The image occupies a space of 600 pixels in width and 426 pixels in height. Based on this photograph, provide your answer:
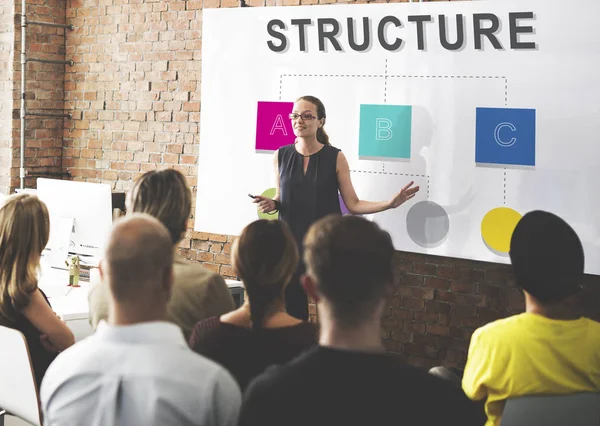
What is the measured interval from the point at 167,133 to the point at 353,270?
14.3 feet

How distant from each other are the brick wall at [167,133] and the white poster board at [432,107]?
1.03ft

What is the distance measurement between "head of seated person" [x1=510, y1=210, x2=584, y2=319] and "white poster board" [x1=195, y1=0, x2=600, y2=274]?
176 cm

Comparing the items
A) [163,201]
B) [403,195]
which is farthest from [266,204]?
[163,201]

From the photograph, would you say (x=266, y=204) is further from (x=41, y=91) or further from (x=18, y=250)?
(x=41, y=91)

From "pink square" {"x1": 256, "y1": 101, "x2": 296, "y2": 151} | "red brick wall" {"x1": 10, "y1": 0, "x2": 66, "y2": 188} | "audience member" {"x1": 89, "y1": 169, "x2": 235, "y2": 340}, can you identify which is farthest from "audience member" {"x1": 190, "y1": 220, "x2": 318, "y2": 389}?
"red brick wall" {"x1": 10, "y1": 0, "x2": 66, "y2": 188}

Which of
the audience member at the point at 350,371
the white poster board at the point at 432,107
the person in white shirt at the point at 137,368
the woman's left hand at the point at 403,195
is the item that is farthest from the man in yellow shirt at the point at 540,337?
the woman's left hand at the point at 403,195

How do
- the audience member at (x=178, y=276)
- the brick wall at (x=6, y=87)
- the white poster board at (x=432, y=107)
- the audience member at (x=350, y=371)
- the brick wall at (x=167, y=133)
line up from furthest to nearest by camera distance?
the brick wall at (x=6, y=87)
the brick wall at (x=167, y=133)
the white poster board at (x=432, y=107)
the audience member at (x=178, y=276)
the audience member at (x=350, y=371)

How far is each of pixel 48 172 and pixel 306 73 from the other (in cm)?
266

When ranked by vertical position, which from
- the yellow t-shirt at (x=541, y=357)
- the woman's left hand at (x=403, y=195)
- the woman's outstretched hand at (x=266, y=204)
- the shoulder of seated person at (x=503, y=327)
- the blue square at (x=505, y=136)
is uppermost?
the blue square at (x=505, y=136)

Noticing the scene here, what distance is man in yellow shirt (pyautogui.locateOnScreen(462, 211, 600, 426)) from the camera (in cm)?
193

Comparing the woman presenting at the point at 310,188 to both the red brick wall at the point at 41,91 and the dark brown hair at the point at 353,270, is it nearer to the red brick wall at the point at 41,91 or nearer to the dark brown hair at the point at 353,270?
the dark brown hair at the point at 353,270

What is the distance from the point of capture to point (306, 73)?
450cm

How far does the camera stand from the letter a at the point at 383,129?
4211 mm

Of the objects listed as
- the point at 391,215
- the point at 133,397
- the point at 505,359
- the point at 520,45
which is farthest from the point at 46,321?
the point at 520,45
